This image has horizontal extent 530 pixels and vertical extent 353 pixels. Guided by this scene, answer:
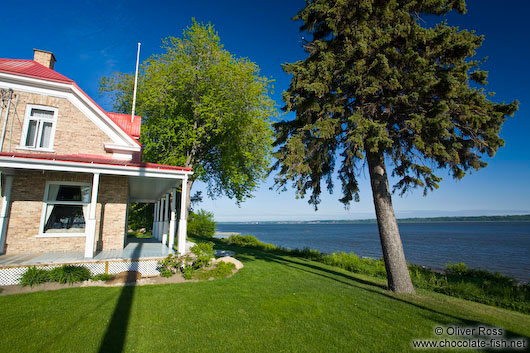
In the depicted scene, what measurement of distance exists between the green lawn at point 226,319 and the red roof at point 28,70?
339 inches

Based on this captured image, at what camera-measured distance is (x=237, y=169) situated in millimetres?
18000

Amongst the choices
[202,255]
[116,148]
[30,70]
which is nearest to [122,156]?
[116,148]

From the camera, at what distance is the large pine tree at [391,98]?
804 centimetres

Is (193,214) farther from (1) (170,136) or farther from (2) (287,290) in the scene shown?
(2) (287,290)

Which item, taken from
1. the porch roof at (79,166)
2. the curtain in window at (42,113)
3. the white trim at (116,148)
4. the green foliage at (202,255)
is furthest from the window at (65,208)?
the green foliage at (202,255)

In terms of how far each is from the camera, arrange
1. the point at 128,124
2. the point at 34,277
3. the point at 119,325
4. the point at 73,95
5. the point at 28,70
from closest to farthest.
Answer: the point at 119,325, the point at 34,277, the point at 28,70, the point at 73,95, the point at 128,124

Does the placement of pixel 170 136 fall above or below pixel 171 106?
below

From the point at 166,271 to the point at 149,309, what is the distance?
3.06 metres

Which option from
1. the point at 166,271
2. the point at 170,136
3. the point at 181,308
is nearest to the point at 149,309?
the point at 181,308

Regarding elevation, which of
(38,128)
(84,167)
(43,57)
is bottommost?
(84,167)

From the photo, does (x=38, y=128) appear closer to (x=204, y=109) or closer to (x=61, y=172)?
(x=61, y=172)

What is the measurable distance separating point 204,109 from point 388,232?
1229cm

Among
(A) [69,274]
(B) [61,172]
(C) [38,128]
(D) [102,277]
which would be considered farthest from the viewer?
(C) [38,128]

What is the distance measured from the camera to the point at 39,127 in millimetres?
10625
